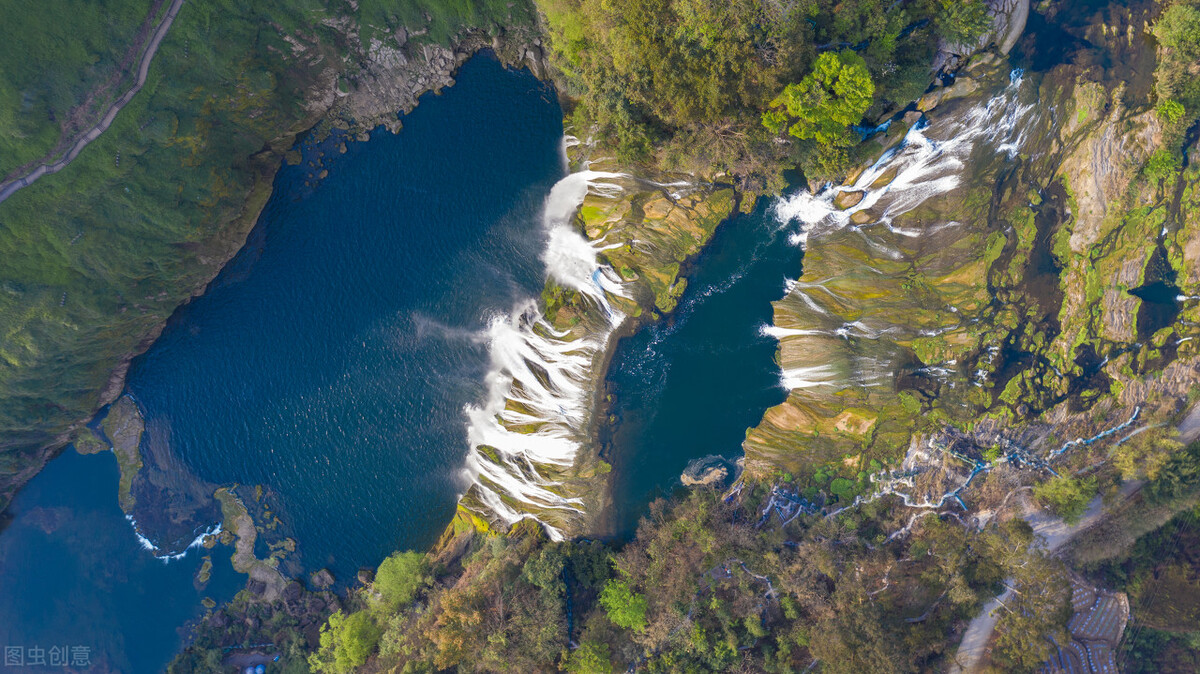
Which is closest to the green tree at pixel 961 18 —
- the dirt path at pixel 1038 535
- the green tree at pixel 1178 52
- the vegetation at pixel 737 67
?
the vegetation at pixel 737 67

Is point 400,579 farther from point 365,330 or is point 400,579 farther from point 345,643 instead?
point 365,330

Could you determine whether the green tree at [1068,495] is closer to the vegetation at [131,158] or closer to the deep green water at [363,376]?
the deep green water at [363,376]

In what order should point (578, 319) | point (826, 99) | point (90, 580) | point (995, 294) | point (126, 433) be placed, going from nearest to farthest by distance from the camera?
point (826, 99) < point (995, 294) < point (578, 319) < point (126, 433) < point (90, 580)

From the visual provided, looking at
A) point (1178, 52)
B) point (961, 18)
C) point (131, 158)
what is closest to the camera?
point (961, 18)

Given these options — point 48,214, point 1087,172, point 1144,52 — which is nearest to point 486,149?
point 48,214

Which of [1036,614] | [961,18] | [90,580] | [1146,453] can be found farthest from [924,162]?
[90,580]

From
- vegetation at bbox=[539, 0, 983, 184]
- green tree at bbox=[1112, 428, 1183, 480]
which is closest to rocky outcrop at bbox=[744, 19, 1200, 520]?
green tree at bbox=[1112, 428, 1183, 480]

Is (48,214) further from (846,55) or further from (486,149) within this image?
(846,55)
